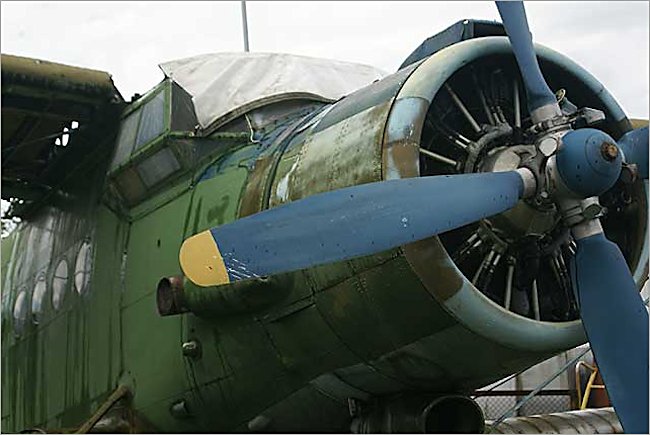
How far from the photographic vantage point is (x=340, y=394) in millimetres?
5379

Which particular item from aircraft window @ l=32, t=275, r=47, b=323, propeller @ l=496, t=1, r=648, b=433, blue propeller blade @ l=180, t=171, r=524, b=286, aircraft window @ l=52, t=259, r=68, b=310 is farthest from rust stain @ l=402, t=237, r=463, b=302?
aircraft window @ l=32, t=275, r=47, b=323

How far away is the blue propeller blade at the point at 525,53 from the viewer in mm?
4879

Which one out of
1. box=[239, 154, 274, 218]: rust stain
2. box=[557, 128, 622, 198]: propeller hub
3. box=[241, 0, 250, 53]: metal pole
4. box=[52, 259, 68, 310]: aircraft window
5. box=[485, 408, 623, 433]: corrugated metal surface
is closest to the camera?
box=[557, 128, 622, 198]: propeller hub

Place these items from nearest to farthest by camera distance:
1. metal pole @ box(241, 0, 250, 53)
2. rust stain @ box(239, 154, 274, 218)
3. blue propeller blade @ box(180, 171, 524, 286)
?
blue propeller blade @ box(180, 171, 524, 286) → rust stain @ box(239, 154, 274, 218) → metal pole @ box(241, 0, 250, 53)

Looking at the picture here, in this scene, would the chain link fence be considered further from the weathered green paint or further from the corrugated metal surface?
the weathered green paint

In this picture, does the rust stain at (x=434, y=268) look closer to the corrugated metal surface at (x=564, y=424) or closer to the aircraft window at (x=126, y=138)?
the corrugated metal surface at (x=564, y=424)

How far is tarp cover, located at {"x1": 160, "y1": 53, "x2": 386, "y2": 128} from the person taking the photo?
22.2ft

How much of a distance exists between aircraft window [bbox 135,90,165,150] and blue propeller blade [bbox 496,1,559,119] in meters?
2.61

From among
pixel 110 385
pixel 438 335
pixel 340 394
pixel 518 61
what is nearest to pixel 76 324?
pixel 110 385

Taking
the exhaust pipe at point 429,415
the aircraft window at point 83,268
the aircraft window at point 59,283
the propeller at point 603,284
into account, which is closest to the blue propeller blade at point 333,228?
the propeller at point 603,284

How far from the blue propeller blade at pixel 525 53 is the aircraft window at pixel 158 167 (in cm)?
257

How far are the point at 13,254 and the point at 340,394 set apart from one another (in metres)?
5.42

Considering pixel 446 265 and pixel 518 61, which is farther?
pixel 518 61

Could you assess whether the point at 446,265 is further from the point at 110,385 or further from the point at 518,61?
the point at 110,385
